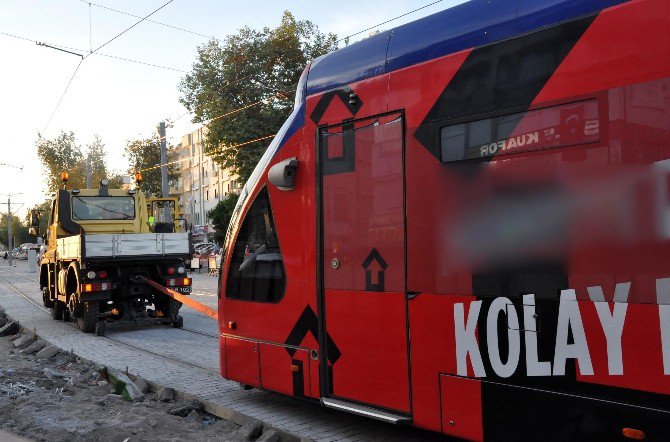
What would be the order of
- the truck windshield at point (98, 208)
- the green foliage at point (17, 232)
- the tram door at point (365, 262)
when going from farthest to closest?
the green foliage at point (17, 232) → the truck windshield at point (98, 208) → the tram door at point (365, 262)

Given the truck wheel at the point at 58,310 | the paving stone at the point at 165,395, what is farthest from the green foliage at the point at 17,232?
the paving stone at the point at 165,395

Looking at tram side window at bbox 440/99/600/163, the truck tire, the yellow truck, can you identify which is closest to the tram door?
tram side window at bbox 440/99/600/163

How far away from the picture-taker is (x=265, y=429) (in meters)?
5.30

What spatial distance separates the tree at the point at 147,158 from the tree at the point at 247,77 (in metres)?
18.7

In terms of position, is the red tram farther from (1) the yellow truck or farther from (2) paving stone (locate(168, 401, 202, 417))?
(1) the yellow truck

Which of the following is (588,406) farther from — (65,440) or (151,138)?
(151,138)

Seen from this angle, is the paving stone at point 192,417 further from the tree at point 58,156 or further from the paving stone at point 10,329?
the tree at point 58,156

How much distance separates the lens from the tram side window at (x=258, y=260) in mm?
5660

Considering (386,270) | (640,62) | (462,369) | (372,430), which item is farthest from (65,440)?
(640,62)

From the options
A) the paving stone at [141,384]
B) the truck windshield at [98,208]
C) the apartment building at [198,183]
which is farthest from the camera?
the apartment building at [198,183]

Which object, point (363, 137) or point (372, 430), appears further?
point (372, 430)

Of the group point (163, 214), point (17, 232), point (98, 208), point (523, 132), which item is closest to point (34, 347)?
point (98, 208)

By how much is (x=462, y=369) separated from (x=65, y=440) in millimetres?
3204

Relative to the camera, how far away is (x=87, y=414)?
5855mm
